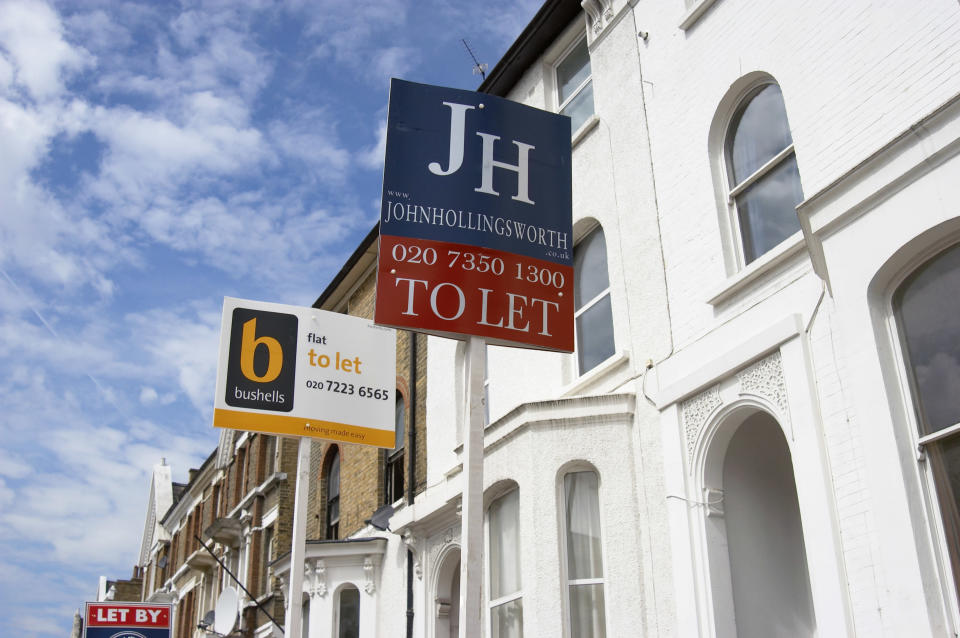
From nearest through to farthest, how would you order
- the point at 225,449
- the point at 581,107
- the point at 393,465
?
the point at 581,107
the point at 393,465
the point at 225,449

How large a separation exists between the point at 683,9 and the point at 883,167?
530 cm

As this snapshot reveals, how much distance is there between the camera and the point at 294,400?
1372cm

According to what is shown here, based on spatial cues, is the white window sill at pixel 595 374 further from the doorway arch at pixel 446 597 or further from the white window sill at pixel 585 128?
the doorway arch at pixel 446 597

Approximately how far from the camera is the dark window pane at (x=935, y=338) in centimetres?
723

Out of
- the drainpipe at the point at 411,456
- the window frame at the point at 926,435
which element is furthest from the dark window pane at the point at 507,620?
the window frame at the point at 926,435

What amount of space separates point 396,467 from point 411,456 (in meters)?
1.52

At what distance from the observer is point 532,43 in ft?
51.2

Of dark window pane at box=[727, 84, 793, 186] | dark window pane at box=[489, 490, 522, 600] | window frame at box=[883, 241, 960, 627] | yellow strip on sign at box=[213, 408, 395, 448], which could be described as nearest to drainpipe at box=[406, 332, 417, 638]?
yellow strip on sign at box=[213, 408, 395, 448]

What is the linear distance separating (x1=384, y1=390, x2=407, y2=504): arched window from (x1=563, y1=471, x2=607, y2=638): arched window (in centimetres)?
713

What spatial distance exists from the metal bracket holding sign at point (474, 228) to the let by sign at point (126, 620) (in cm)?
865

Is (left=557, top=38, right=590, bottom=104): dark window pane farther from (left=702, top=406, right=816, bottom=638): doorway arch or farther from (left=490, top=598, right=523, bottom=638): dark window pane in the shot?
(left=490, top=598, right=523, bottom=638): dark window pane

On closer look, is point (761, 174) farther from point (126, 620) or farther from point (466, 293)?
point (126, 620)

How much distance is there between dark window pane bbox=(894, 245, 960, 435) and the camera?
7227 mm

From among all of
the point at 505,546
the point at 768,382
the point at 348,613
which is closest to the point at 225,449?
the point at 348,613
